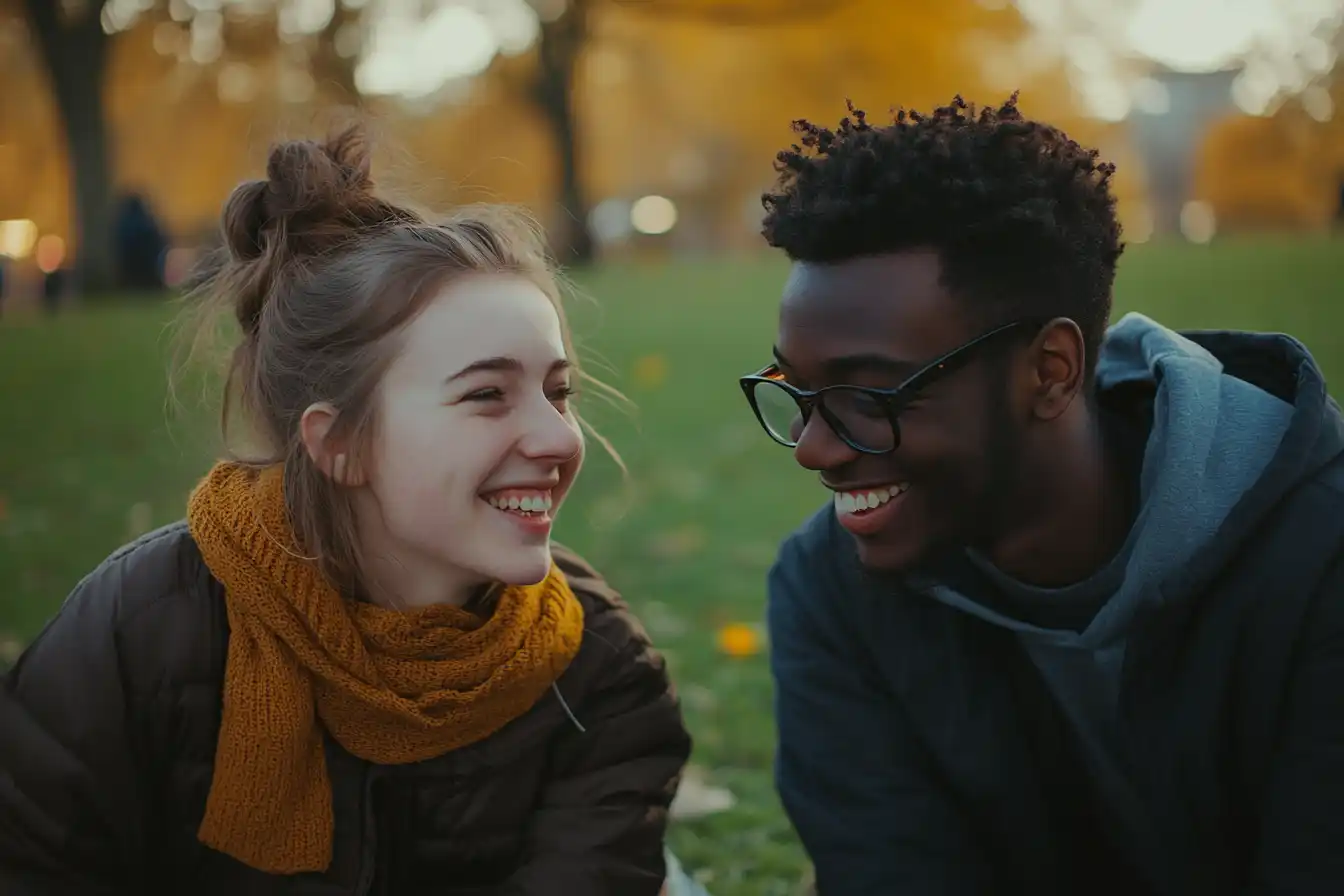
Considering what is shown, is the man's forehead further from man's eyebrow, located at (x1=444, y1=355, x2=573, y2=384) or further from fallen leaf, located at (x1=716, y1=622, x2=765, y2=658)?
fallen leaf, located at (x1=716, y1=622, x2=765, y2=658)

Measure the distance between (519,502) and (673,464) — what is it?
5.26m

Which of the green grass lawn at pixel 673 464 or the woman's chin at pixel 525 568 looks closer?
the woman's chin at pixel 525 568

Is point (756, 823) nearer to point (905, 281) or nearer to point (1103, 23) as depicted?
point (905, 281)

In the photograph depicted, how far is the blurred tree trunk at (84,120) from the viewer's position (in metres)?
16.7

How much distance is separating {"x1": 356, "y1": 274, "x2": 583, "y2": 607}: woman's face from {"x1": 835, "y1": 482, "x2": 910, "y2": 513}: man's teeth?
1.64 feet

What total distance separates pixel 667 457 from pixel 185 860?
18.1ft

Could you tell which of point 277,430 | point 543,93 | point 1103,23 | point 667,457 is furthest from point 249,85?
point 277,430

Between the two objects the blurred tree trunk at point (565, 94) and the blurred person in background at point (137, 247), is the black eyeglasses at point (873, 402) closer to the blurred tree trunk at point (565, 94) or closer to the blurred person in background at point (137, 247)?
the blurred person in background at point (137, 247)

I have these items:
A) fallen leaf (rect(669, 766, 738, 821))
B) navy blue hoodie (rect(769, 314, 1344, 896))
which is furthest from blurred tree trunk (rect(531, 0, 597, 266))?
navy blue hoodie (rect(769, 314, 1344, 896))

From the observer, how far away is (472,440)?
7.84ft

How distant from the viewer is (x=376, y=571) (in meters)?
2.52

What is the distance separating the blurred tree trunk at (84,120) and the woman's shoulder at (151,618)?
15.8m

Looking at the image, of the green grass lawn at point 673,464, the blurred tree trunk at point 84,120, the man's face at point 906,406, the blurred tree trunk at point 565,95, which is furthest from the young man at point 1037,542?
the blurred tree trunk at point 565,95

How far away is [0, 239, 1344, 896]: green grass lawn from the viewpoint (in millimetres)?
3953
